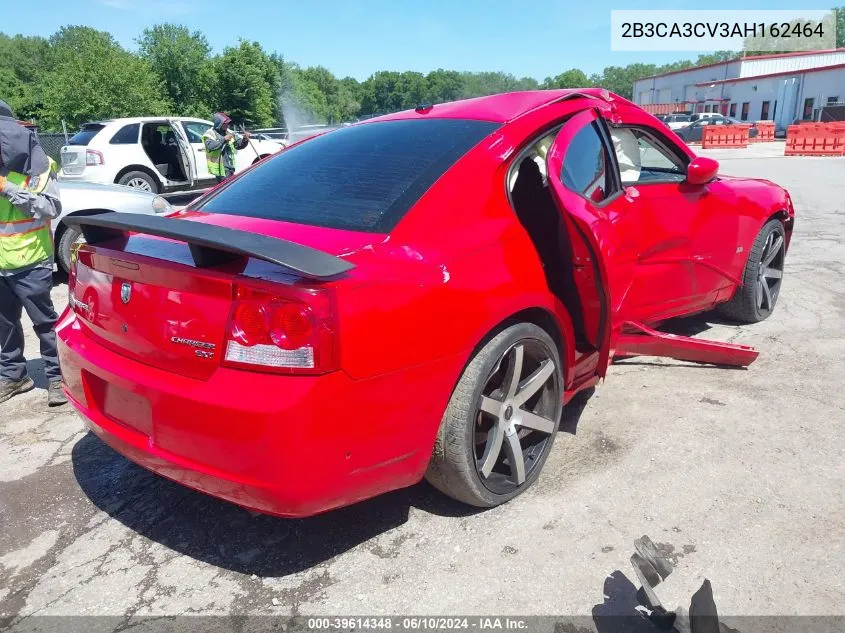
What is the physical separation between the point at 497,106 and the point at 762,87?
61212mm

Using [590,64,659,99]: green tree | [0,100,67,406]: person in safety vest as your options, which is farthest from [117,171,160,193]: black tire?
[590,64,659,99]: green tree

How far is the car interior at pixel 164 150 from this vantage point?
1234 cm

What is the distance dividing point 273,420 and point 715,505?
6.13ft

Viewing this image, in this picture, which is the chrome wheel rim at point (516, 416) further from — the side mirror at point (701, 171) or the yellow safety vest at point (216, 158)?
the yellow safety vest at point (216, 158)

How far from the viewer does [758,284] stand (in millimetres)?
4723

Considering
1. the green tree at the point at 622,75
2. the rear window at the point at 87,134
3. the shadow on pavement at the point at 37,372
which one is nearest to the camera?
the shadow on pavement at the point at 37,372

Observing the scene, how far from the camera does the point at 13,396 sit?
13.3 feet

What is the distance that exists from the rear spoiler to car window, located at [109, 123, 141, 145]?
1081 cm

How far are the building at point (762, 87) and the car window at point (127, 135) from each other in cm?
4925

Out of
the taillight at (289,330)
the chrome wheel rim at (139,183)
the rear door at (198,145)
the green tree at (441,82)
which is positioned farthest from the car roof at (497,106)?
the green tree at (441,82)

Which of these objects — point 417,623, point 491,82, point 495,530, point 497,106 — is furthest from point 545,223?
point 491,82

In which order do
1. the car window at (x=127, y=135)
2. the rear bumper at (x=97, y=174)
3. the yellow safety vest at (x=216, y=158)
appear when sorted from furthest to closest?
the yellow safety vest at (x=216, y=158), the car window at (x=127, y=135), the rear bumper at (x=97, y=174)

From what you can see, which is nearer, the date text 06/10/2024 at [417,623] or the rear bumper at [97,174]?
the date text 06/10/2024 at [417,623]

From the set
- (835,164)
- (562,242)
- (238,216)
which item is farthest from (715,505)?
(835,164)
